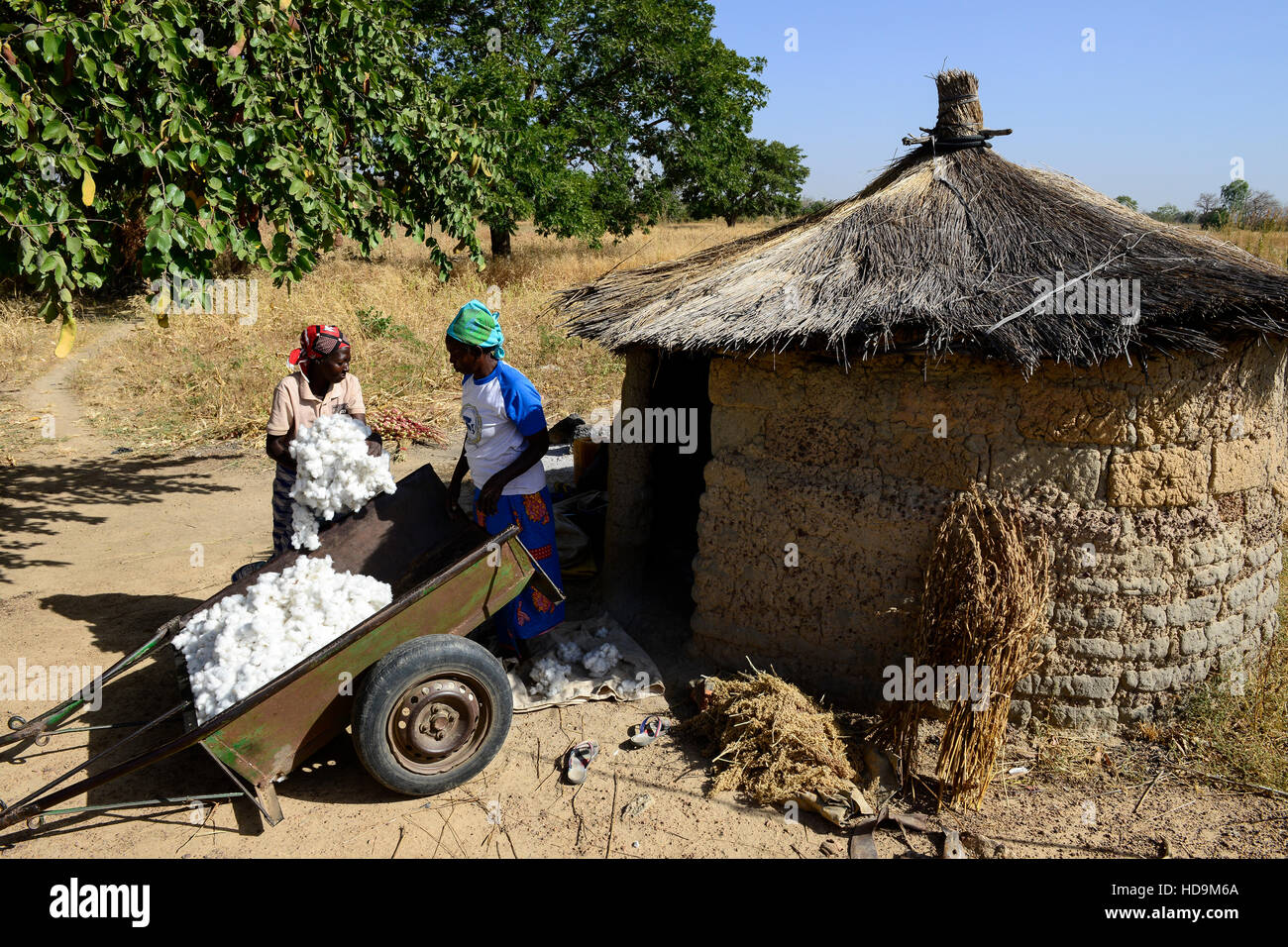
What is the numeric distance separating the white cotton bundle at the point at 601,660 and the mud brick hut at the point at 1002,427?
0.56 m

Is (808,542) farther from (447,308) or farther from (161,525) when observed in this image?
(447,308)

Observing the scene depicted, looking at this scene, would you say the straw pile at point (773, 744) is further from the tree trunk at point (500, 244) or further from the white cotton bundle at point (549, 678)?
the tree trunk at point (500, 244)

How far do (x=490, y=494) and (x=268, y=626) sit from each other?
4.00ft

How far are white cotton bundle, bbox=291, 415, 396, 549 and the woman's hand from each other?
0.48 m

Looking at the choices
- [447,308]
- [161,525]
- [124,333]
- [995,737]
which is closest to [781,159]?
[447,308]

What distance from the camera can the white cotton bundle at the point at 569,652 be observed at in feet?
15.7

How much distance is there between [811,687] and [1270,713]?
2276mm

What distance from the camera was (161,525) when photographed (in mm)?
7348

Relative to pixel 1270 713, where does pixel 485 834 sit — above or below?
below

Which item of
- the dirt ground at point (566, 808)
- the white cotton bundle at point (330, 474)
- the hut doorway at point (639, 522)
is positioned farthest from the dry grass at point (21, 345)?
the hut doorway at point (639, 522)

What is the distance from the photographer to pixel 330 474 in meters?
4.22

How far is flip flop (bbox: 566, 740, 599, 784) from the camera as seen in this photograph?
155 inches

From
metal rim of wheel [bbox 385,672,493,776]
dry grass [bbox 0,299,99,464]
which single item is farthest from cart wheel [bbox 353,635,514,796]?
dry grass [bbox 0,299,99,464]

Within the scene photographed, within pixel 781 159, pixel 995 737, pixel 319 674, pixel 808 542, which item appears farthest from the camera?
pixel 781 159
